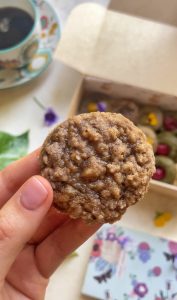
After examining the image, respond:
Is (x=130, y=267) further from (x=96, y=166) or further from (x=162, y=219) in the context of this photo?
(x=96, y=166)

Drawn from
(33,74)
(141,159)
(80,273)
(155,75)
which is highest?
(141,159)

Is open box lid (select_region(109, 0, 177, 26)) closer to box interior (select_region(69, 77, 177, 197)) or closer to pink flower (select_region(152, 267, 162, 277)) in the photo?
box interior (select_region(69, 77, 177, 197))

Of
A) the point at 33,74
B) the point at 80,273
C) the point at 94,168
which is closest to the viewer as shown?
the point at 94,168

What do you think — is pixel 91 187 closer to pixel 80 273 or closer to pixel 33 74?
pixel 80 273

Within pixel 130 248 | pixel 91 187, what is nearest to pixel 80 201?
pixel 91 187

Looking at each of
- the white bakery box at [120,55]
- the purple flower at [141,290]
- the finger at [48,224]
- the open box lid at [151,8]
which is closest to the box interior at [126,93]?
the white bakery box at [120,55]

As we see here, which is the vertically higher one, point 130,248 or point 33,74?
point 33,74
